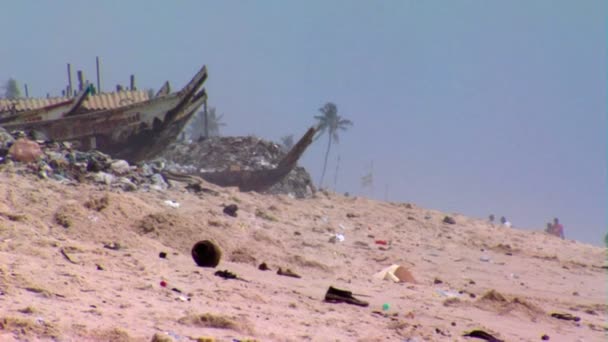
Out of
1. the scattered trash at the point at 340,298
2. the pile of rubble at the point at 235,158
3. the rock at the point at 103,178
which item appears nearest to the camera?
the scattered trash at the point at 340,298

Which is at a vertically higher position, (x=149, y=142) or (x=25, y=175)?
(x=149, y=142)

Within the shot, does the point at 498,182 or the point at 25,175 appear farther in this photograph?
the point at 498,182

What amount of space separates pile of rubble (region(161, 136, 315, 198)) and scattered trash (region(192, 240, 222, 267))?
8245mm

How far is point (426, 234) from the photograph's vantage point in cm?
1138

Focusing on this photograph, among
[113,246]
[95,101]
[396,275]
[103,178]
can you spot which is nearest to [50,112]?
[95,101]

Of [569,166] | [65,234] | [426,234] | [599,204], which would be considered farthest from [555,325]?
[569,166]

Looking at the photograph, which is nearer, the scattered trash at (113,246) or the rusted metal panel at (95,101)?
the scattered trash at (113,246)

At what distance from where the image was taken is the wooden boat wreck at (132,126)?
1181 centimetres

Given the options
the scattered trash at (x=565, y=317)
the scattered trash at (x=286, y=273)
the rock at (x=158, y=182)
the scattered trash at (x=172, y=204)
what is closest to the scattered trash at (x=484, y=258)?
the scattered trash at (x=565, y=317)

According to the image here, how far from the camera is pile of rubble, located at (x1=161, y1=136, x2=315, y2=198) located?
1431cm

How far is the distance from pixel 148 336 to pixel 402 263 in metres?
5.44

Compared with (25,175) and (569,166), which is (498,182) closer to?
(569,166)

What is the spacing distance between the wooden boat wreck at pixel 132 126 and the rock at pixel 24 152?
2121 millimetres

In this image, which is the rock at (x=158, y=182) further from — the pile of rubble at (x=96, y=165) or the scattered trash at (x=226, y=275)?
the scattered trash at (x=226, y=275)
